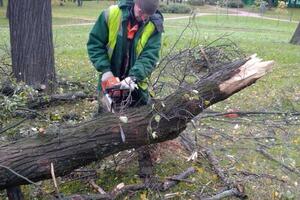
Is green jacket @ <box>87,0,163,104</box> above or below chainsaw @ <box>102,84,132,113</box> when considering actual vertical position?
above

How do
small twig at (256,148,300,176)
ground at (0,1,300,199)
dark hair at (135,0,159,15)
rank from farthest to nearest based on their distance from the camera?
1. small twig at (256,148,300,176)
2. ground at (0,1,300,199)
3. dark hair at (135,0,159,15)

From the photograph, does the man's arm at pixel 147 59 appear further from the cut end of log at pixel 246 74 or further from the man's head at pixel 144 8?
the cut end of log at pixel 246 74

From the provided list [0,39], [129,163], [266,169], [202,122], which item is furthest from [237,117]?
[0,39]

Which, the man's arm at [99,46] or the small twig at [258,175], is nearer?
the man's arm at [99,46]

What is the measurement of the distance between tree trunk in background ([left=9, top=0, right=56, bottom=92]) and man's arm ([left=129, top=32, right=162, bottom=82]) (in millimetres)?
2687

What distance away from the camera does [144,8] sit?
11.3 feet

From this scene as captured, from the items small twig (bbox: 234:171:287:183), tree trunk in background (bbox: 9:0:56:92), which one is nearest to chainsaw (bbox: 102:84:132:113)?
small twig (bbox: 234:171:287:183)

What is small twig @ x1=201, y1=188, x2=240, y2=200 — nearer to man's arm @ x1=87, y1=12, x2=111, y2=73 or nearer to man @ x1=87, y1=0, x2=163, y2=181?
man @ x1=87, y1=0, x2=163, y2=181

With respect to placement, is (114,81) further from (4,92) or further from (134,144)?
(4,92)

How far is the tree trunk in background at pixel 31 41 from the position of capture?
19.9ft

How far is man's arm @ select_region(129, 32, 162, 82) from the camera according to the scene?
3598mm

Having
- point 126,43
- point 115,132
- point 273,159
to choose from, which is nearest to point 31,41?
point 126,43

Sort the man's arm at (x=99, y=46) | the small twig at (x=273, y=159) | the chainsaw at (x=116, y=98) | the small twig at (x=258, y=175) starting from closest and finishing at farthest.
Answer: the chainsaw at (x=116, y=98) → the man's arm at (x=99, y=46) → the small twig at (x=258, y=175) → the small twig at (x=273, y=159)

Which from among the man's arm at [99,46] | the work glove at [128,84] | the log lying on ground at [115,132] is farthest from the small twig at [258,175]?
the man's arm at [99,46]
